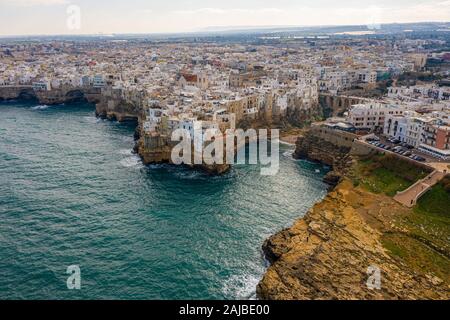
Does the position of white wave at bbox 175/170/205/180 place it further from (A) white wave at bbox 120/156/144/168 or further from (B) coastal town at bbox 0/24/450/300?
(A) white wave at bbox 120/156/144/168

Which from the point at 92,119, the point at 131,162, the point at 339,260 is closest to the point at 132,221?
the point at 131,162

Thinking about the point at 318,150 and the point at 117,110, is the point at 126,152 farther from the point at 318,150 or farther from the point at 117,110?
the point at 318,150

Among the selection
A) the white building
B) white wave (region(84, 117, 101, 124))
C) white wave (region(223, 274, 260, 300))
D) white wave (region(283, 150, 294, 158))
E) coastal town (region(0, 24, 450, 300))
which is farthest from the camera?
white wave (region(84, 117, 101, 124))

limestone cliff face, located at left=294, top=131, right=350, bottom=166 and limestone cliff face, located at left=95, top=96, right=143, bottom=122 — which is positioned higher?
limestone cliff face, located at left=95, top=96, right=143, bottom=122

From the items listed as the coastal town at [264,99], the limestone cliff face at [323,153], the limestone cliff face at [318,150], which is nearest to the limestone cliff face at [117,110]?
the coastal town at [264,99]

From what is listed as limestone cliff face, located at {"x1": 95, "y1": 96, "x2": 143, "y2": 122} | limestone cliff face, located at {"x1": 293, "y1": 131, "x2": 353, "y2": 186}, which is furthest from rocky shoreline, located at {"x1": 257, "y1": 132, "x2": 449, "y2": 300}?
limestone cliff face, located at {"x1": 95, "y1": 96, "x2": 143, "y2": 122}

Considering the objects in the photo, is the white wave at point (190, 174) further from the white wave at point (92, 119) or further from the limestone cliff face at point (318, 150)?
the white wave at point (92, 119)
